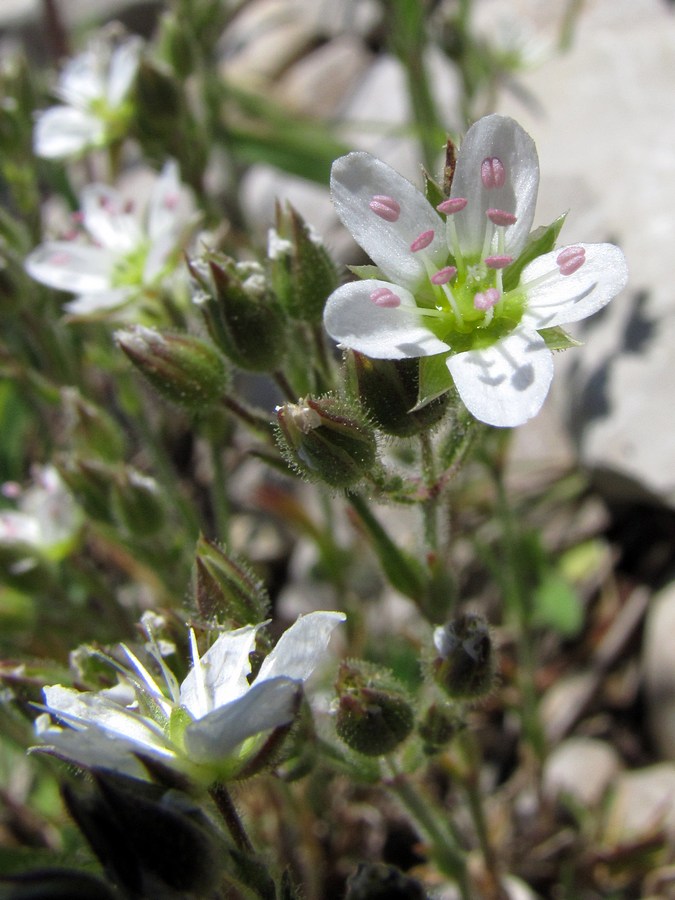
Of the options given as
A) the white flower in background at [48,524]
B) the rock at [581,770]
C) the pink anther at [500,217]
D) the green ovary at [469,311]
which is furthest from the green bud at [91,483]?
the rock at [581,770]

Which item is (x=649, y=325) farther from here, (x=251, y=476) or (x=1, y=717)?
(x=1, y=717)

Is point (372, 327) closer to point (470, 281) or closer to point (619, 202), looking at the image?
point (470, 281)

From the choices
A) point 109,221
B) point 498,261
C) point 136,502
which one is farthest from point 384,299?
point 109,221

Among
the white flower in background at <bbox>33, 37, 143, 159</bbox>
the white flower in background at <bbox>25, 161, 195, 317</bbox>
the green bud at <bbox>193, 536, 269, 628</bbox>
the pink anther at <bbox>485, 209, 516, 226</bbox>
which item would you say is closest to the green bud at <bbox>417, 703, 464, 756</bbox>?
the green bud at <bbox>193, 536, 269, 628</bbox>

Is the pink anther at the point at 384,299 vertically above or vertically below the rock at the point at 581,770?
above

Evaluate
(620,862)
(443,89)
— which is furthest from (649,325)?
(443,89)

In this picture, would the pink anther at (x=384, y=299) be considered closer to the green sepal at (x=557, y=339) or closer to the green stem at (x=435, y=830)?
the green sepal at (x=557, y=339)
